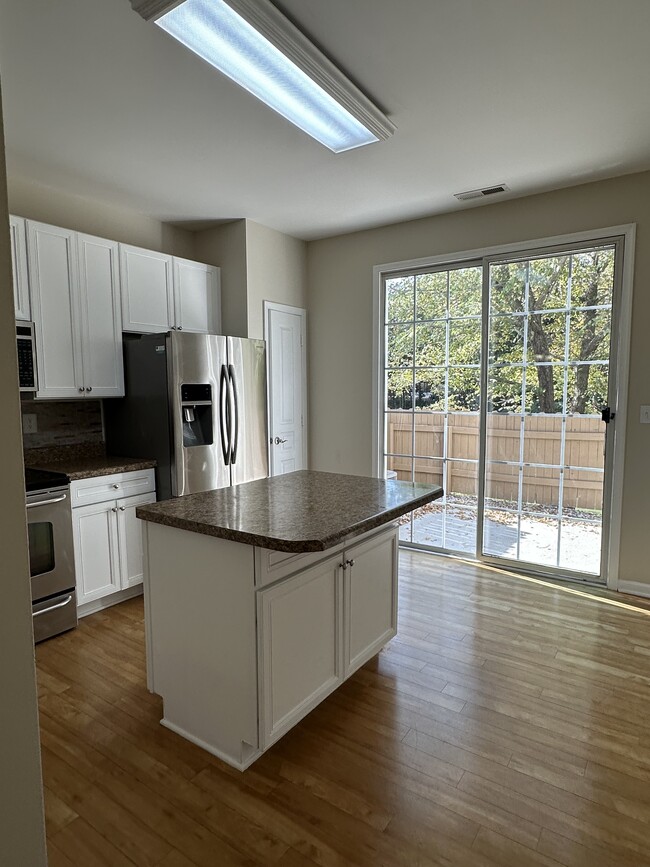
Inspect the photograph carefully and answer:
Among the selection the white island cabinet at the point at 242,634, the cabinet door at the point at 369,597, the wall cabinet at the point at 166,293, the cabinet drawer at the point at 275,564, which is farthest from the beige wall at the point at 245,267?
the cabinet drawer at the point at 275,564

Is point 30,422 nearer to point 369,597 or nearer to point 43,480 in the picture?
point 43,480

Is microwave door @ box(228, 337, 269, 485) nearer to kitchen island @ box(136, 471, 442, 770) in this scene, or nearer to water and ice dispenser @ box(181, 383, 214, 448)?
water and ice dispenser @ box(181, 383, 214, 448)

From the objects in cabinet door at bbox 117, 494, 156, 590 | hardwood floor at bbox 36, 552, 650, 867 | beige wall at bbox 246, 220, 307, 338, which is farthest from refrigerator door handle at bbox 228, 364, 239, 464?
hardwood floor at bbox 36, 552, 650, 867

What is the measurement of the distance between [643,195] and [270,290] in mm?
2724

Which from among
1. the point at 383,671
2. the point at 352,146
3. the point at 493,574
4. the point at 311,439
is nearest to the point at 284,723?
the point at 383,671

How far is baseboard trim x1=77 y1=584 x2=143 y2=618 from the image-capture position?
3.15 metres

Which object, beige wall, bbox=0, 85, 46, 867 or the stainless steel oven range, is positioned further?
the stainless steel oven range

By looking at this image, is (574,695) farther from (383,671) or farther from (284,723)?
(284,723)

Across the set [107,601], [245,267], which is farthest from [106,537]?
[245,267]

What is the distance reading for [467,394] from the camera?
157 inches

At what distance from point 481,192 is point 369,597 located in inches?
111

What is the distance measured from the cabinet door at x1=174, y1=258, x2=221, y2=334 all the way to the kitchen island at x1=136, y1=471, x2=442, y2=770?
210 cm

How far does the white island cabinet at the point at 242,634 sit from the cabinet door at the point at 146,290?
6.71 ft

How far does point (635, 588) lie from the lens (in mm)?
3381
